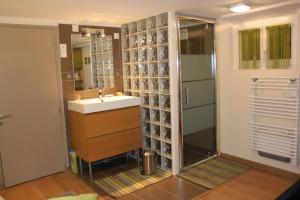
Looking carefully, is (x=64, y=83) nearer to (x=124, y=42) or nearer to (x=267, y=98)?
(x=124, y=42)

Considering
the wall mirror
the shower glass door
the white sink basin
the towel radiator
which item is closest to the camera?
the towel radiator

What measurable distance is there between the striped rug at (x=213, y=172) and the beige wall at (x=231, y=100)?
21cm

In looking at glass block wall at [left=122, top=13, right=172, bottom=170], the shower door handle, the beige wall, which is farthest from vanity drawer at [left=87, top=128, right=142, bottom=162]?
the beige wall

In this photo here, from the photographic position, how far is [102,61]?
12.6 feet

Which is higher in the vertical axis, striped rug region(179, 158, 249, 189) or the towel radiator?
the towel radiator

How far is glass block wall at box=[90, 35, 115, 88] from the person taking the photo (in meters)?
3.74

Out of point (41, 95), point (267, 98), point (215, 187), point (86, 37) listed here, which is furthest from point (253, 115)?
point (41, 95)

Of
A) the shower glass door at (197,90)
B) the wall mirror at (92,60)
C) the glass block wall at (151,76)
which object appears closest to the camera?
the glass block wall at (151,76)

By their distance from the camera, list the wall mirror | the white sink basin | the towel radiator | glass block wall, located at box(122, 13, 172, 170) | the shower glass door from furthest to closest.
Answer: the wall mirror, the shower glass door, glass block wall, located at box(122, 13, 172, 170), the white sink basin, the towel radiator

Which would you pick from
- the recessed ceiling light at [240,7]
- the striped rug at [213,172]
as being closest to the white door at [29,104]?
the striped rug at [213,172]

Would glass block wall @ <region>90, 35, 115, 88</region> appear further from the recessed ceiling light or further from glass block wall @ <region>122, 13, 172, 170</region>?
the recessed ceiling light

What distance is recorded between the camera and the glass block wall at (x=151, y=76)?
3.32 metres

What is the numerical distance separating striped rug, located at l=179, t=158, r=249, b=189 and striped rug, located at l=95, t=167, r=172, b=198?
321 mm

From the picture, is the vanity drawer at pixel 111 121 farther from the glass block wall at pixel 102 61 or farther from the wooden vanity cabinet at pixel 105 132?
the glass block wall at pixel 102 61
